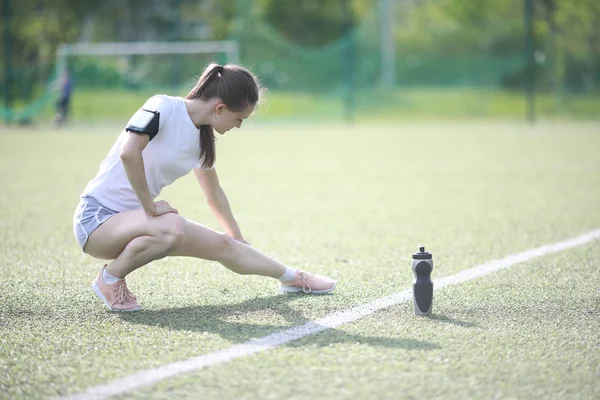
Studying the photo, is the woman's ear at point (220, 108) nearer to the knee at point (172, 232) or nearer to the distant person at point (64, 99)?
the knee at point (172, 232)

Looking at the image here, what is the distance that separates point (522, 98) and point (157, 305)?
2283 centimetres

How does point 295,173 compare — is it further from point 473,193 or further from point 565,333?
point 565,333

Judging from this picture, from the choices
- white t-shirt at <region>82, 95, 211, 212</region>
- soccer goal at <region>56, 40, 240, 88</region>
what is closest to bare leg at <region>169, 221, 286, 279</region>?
white t-shirt at <region>82, 95, 211, 212</region>

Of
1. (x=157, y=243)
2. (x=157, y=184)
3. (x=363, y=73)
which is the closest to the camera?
(x=157, y=243)

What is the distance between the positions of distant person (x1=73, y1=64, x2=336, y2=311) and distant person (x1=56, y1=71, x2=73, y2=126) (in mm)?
22429

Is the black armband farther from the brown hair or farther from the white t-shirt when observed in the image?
the brown hair

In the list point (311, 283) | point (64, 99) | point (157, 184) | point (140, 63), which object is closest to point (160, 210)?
point (157, 184)

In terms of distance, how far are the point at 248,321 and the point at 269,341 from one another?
1.44 feet

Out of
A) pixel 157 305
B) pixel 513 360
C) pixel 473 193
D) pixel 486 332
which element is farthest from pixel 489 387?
pixel 473 193

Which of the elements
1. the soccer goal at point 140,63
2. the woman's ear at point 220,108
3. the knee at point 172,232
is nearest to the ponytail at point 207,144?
the woman's ear at point 220,108

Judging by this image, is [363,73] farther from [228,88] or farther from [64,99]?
[228,88]

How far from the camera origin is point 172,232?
4.48 m

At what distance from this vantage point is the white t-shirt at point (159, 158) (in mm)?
4559

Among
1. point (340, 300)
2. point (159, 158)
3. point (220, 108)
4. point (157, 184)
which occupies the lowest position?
point (340, 300)
